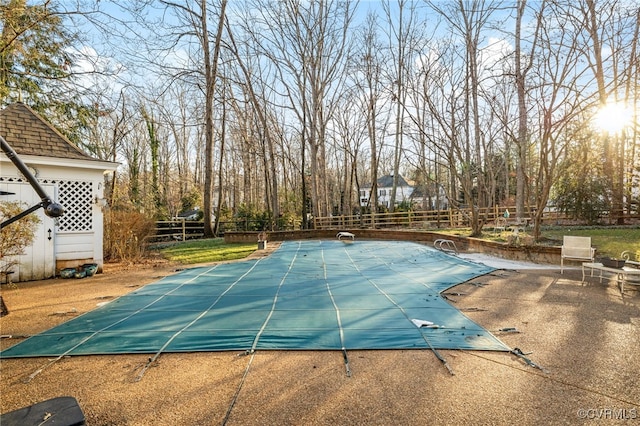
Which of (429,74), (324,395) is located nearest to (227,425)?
(324,395)

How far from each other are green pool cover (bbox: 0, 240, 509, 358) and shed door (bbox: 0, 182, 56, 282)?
284 cm

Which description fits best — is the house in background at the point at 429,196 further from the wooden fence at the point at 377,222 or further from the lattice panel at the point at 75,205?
the lattice panel at the point at 75,205

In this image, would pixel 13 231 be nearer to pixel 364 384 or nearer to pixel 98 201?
pixel 98 201

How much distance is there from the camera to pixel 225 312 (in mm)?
4660

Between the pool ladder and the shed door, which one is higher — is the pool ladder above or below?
below

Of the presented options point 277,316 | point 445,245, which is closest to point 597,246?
point 445,245

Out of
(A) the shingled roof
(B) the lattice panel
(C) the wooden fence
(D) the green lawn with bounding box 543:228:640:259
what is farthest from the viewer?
(C) the wooden fence

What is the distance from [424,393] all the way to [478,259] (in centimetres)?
750

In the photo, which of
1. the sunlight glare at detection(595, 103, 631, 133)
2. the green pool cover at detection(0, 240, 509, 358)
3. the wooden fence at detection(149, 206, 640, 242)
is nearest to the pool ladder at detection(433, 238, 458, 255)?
the wooden fence at detection(149, 206, 640, 242)

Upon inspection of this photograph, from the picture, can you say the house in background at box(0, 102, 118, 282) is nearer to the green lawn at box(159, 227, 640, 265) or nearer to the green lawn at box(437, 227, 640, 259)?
the green lawn at box(159, 227, 640, 265)

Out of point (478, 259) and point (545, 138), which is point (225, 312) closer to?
point (478, 259)

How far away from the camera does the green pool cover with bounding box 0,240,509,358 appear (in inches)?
141

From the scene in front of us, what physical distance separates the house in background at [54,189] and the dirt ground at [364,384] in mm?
3751

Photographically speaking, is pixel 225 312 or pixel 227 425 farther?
pixel 225 312
